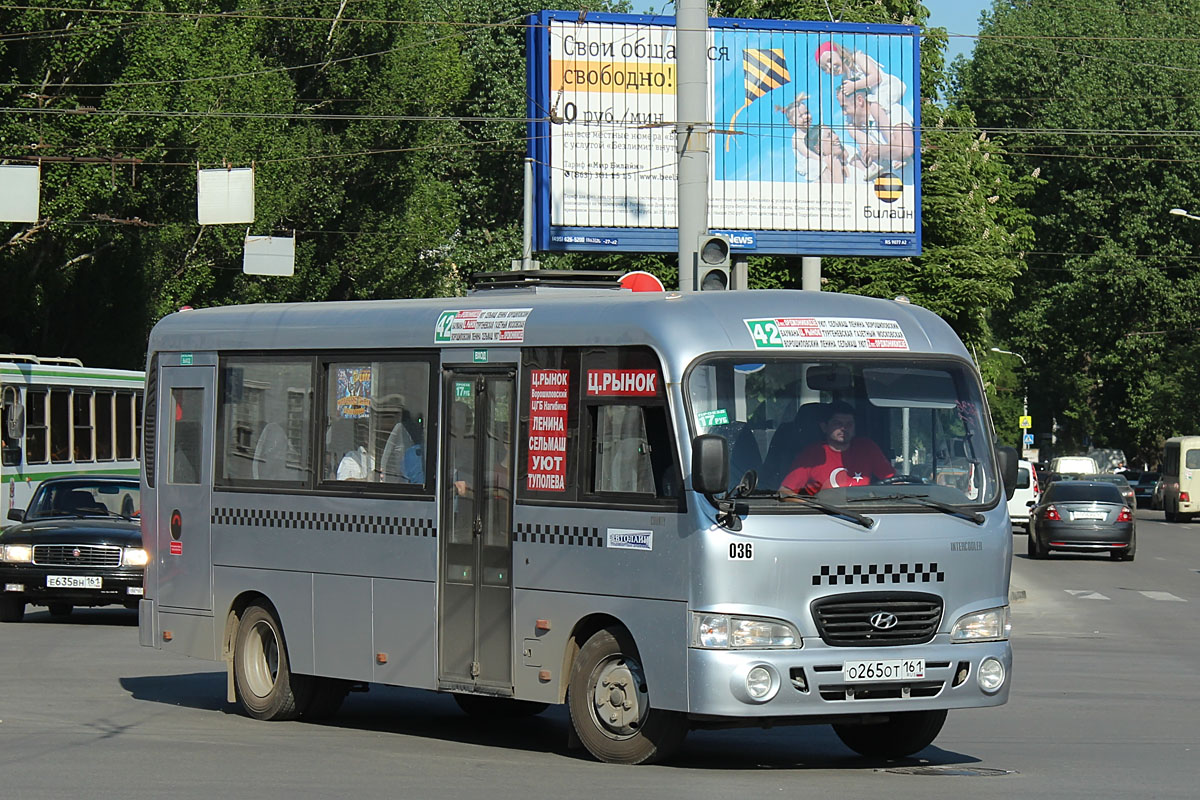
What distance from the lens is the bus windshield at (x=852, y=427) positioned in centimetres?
1076

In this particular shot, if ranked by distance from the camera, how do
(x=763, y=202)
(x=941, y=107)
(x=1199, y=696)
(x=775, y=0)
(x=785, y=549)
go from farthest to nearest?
1. (x=941, y=107)
2. (x=775, y=0)
3. (x=763, y=202)
4. (x=1199, y=696)
5. (x=785, y=549)

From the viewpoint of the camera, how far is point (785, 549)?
34.2ft

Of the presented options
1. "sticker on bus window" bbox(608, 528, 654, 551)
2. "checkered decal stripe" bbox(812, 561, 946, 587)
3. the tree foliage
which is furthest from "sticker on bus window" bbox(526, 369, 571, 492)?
the tree foliage

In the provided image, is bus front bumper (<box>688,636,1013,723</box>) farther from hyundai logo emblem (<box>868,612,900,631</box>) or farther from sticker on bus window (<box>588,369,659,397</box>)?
sticker on bus window (<box>588,369,659,397</box>)

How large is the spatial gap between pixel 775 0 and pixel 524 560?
33.3m

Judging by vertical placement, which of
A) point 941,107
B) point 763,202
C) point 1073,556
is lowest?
point 1073,556

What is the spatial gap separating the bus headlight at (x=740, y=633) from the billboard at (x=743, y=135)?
23.1m

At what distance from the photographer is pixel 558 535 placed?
37.3 feet

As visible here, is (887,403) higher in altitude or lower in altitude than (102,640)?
higher

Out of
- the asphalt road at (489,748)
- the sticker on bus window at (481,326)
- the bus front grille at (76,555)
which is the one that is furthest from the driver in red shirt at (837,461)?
the bus front grille at (76,555)

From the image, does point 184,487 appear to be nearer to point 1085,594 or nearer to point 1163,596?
point 1085,594

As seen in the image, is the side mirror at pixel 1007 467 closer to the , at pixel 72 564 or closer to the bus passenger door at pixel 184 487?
the bus passenger door at pixel 184 487

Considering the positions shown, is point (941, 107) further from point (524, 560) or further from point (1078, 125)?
point (524, 560)

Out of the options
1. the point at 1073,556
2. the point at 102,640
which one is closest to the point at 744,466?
the point at 102,640
